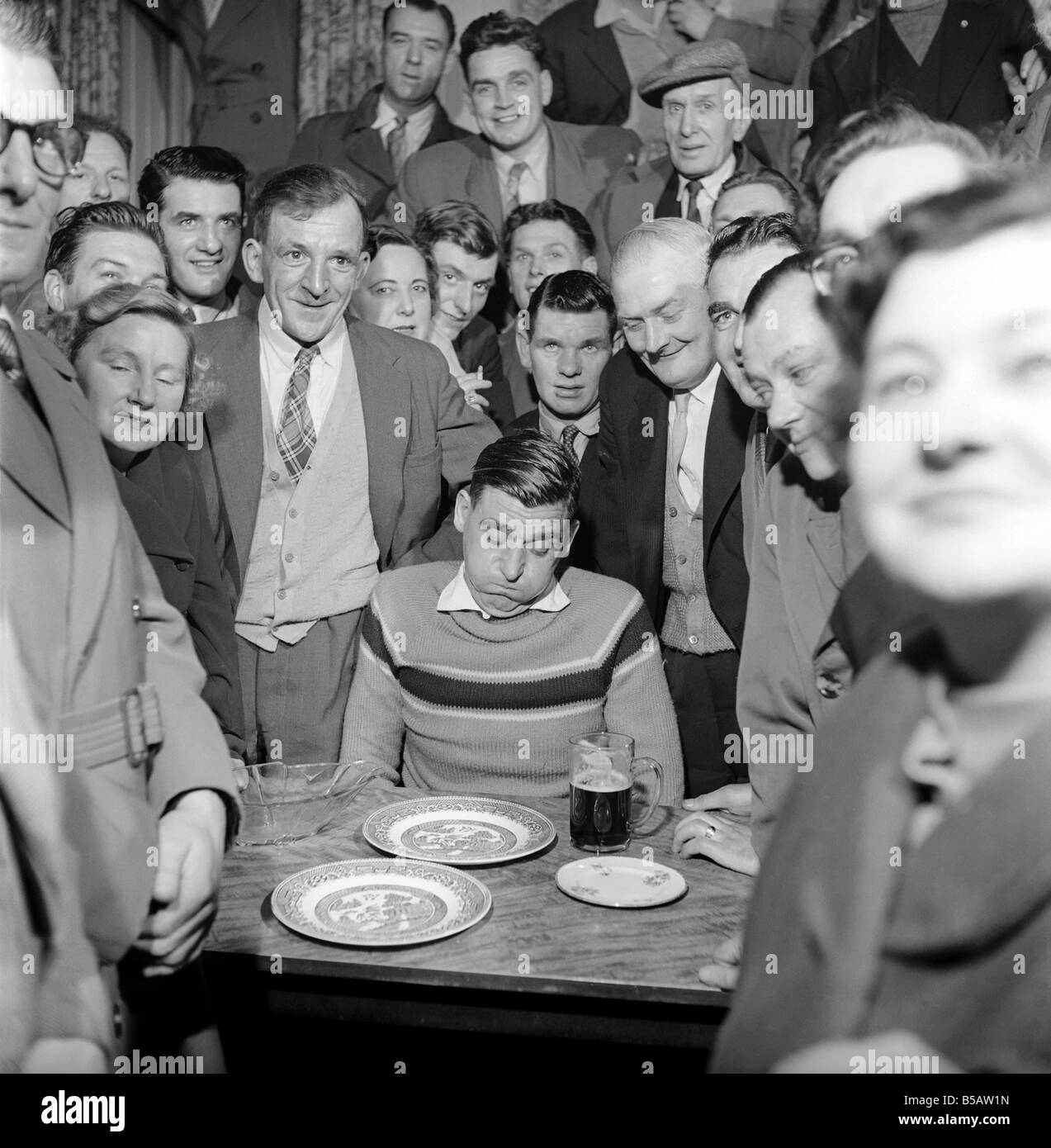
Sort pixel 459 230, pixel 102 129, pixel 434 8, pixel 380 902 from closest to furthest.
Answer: pixel 380 902 → pixel 102 129 → pixel 459 230 → pixel 434 8

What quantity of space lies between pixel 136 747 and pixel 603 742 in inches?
31.7

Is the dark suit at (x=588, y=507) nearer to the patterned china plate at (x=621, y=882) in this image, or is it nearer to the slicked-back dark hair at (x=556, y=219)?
the slicked-back dark hair at (x=556, y=219)

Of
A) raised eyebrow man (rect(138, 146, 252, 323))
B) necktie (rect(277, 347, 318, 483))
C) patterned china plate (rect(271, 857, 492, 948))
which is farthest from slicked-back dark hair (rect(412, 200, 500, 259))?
patterned china plate (rect(271, 857, 492, 948))

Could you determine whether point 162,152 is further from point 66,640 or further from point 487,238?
point 66,640

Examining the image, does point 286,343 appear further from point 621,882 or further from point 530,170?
point 621,882

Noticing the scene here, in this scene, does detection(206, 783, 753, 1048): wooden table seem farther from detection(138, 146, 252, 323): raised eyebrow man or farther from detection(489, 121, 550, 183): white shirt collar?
detection(489, 121, 550, 183): white shirt collar

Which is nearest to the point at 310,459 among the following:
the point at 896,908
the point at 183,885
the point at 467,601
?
the point at 467,601

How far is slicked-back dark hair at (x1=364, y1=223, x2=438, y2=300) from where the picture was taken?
10.1ft

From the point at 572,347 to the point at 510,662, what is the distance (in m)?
0.98

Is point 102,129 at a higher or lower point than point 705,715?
higher

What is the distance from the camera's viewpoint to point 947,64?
2.83 meters

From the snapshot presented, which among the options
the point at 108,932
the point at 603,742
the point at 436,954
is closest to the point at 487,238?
the point at 603,742

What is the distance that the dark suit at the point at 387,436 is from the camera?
8.45ft

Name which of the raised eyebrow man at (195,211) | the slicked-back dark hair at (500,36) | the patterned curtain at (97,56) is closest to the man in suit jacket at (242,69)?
the patterned curtain at (97,56)
